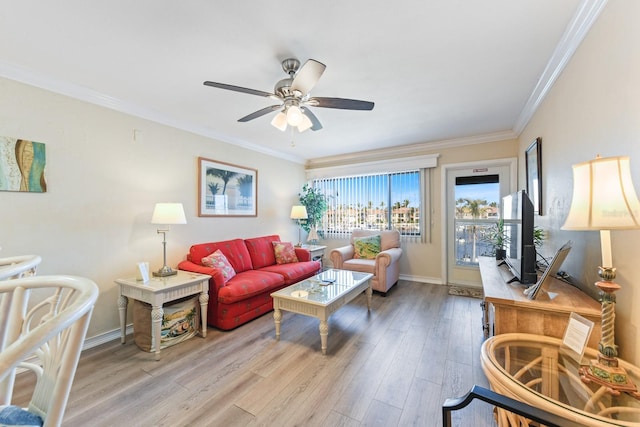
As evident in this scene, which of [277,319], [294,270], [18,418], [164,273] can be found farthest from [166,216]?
[18,418]

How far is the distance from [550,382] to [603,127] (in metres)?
1.38

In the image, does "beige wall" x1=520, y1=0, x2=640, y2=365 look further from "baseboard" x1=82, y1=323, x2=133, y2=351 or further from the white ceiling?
"baseboard" x1=82, y1=323, x2=133, y2=351

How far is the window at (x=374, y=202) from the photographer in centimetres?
464

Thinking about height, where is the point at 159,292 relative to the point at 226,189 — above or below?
below

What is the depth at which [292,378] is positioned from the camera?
199 centimetres

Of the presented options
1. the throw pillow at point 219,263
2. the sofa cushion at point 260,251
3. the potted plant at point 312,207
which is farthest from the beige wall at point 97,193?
the potted plant at point 312,207

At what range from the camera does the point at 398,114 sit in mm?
3105

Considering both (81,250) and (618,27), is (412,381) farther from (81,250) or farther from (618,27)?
(81,250)

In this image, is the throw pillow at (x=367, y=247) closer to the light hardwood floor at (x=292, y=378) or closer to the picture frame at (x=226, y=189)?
the light hardwood floor at (x=292, y=378)

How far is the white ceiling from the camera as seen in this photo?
1547mm

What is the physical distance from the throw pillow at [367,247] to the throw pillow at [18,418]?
3998 mm

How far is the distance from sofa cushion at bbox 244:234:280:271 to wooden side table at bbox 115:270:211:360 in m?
1.11

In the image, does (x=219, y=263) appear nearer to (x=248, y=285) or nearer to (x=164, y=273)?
(x=248, y=285)

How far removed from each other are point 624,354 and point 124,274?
3.81m
